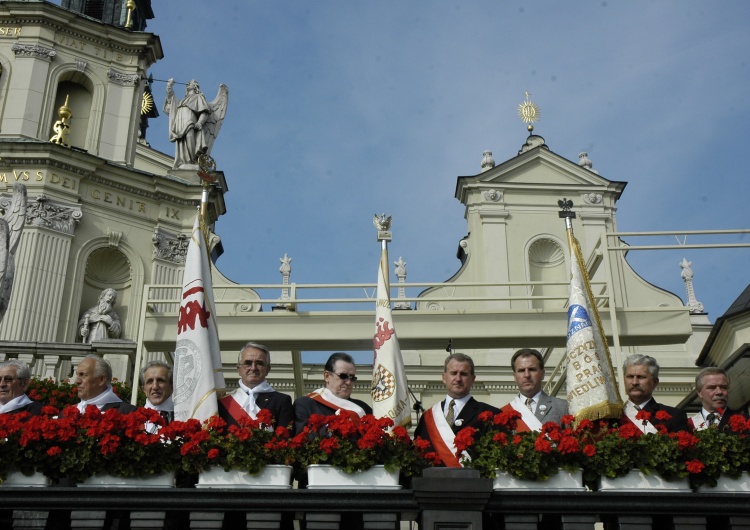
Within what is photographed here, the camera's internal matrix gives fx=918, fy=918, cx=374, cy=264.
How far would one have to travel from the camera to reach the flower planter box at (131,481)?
562cm

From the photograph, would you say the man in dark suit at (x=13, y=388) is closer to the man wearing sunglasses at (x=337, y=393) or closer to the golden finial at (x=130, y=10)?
the man wearing sunglasses at (x=337, y=393)

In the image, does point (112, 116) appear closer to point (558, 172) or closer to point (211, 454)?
point (558, 172)

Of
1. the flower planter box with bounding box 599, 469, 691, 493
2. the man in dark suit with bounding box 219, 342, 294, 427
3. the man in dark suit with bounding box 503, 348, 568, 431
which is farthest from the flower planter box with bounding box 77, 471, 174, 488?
the flower planter box with bounding box 599, 469, 691, 493

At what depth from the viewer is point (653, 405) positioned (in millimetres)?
6898

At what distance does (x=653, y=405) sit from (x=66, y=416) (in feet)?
13.8

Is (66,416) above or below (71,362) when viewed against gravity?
below

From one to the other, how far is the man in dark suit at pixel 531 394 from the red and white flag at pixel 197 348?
2424mm

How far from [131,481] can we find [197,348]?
242 cm

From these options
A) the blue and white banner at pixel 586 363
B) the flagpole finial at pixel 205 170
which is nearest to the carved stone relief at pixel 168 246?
the flagpole finial at pixel 205 170

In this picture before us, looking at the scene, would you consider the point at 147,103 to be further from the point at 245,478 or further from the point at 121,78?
the point at 245,478

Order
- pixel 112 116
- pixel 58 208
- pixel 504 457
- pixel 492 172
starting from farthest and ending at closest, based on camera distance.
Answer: pixel 492 172 < pixel 112 116 < pixel 58 208 < pixel 504 457

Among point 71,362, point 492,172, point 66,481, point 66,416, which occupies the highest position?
point 492,172

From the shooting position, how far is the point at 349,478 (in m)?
5.62

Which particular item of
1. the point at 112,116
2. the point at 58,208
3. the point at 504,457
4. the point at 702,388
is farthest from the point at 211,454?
the point at 112,116
